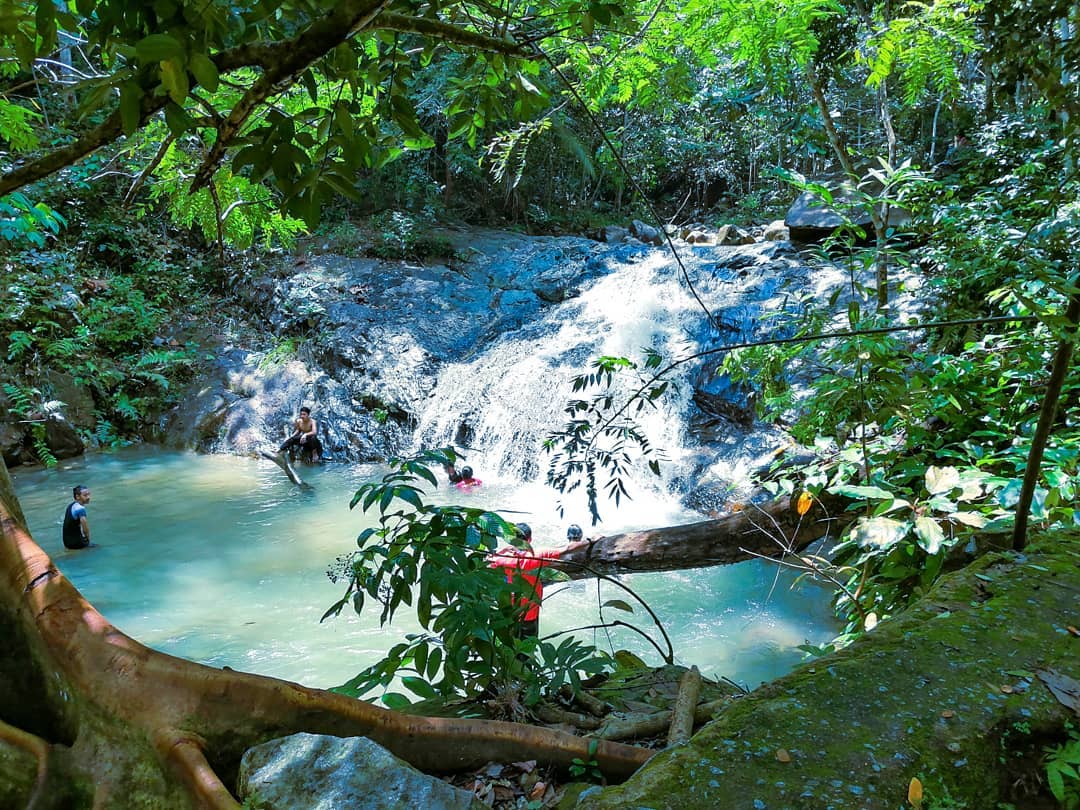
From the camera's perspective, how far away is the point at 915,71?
5.07 meters

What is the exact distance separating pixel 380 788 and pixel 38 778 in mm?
1017

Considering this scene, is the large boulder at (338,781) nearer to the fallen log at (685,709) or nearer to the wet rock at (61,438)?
Result: the fallen log at (685,709)

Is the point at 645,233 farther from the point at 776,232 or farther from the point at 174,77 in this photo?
the point at 174,77

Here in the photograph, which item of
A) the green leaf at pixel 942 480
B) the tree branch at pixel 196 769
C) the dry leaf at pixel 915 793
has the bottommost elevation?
the tree branch at pixel 196 769

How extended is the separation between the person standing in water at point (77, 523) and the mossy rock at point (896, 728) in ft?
26.3

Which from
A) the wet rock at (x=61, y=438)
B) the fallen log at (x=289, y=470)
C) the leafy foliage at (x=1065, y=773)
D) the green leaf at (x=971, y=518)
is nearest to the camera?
the leafy foliage at (x=1065, y=773)

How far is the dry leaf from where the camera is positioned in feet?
3.92

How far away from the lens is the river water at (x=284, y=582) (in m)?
5.69

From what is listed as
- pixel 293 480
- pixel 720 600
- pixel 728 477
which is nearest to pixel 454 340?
pixel 293 480

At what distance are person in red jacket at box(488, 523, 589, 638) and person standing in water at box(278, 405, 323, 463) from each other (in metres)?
7.83

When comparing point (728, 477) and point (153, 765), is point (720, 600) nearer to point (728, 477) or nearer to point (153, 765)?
point (728, 477)

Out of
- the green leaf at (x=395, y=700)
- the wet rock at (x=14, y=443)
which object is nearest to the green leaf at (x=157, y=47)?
the green leaf at (x=395, y=700)

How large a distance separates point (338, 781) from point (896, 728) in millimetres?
1243

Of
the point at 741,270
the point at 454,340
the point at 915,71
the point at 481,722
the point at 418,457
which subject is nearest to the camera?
the point at 481,722
